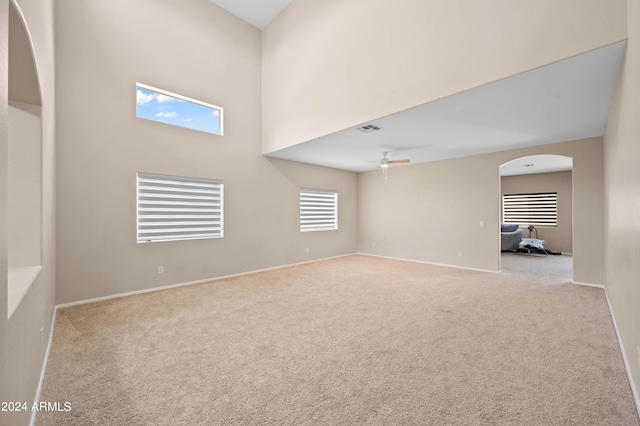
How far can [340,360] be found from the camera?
91.4 inches

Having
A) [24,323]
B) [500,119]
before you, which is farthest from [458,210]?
[24,323]

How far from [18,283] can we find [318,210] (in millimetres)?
5947

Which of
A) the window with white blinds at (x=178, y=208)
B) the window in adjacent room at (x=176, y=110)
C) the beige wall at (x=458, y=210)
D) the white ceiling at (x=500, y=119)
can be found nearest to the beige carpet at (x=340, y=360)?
the window with white blinds at (x=178, y=208)

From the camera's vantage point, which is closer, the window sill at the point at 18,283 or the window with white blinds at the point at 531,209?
the window sill at the point at 18,283

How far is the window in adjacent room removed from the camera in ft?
14.6

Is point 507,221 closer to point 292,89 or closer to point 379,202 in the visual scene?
point 379,202

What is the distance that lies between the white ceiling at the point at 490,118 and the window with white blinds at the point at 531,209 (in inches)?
104

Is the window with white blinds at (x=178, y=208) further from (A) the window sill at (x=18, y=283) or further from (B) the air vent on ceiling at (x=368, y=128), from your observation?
(B) the air vent on ceiling at (x=368, y=128)

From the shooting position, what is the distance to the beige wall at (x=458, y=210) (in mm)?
4660

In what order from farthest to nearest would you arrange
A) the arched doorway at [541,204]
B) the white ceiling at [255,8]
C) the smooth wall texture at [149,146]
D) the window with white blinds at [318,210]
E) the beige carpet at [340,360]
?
the arched doorway at [541,204] → the window with white blinds at [318,210] → the white ceiling at [255,8] → the smooth wall texture at [149,146] → the beige carpet at [340,360]

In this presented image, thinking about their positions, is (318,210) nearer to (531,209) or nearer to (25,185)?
(25,185)

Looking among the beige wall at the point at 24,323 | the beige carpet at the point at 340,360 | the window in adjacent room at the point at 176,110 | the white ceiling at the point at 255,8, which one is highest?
the white ceiling at the point at 255,8

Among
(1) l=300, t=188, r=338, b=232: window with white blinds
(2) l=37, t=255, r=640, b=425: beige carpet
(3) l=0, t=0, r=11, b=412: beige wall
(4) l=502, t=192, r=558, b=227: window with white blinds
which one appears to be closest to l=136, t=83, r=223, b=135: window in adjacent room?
(1) l=300, t=188, r=338, b=232: window with white blinds

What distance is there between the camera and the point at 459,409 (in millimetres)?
1741
